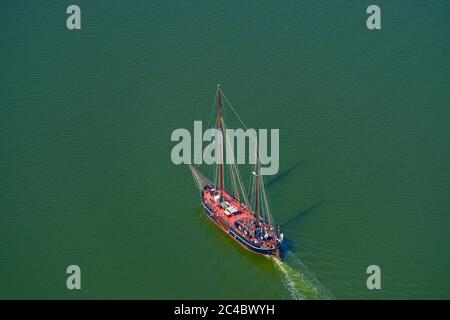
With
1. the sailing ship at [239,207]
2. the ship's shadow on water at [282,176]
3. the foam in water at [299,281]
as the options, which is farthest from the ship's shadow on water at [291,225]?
the ship's shadow on water at [282,176]

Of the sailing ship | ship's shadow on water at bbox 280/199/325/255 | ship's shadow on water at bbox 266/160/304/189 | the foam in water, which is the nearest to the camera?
the foam in water

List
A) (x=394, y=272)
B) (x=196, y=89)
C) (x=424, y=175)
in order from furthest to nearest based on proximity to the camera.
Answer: (x=196, y=89) < (x=424, y=175) < (x=394, y=272)

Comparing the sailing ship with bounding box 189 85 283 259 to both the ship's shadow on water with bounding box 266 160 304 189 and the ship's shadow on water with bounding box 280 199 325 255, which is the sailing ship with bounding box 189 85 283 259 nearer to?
the ship's shadow on water with bounding box 280 199 325 255

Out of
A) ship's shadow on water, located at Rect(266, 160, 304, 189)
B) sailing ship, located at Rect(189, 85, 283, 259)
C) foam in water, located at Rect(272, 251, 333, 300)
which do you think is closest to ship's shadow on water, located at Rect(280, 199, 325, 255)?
foam in water, located at Rect(272, 251, 333, 300)

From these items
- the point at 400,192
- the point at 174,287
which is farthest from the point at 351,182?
the point at 174,287

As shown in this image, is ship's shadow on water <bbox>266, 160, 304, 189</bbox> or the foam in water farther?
ship's shadow on water <bbox>266, 160, 304, 189</bbox>

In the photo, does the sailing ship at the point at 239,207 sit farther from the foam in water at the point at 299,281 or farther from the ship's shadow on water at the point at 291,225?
the foam in water at the point at 299,281

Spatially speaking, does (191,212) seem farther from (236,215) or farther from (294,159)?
(294,159)

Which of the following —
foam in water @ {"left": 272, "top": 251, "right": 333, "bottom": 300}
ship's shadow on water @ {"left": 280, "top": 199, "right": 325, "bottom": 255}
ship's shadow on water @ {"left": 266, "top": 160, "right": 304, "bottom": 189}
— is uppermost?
ship's shadow on water @ {"left": 266, "top": 160, "right": 304, "bottom": 189}

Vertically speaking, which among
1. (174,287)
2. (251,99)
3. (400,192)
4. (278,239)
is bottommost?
(174,287)
